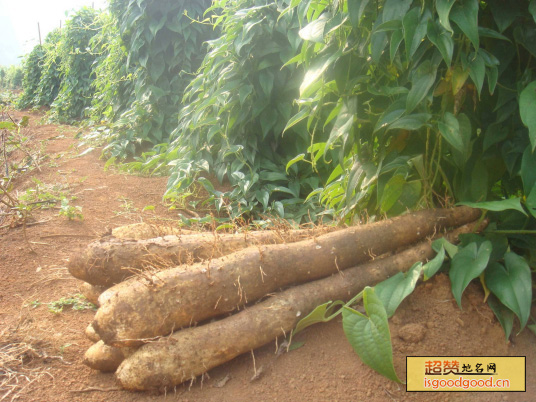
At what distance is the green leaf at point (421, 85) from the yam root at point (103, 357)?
1.34 meters

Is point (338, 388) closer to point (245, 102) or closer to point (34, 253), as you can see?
point (34, 253)

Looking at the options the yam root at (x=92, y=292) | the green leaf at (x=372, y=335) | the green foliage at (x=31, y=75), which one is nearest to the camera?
the green leaf at (x=372, y=335)

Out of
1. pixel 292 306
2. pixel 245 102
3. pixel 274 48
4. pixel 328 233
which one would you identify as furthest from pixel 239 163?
pixel 292 306

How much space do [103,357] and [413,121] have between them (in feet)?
4.64

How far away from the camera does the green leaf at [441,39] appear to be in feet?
4.74

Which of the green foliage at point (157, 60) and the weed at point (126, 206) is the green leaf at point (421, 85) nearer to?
the weed at point (126, 206)

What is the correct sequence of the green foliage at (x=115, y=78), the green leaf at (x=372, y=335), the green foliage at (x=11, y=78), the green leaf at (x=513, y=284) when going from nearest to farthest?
the green leaf at (x=372, y=335) < the green leaf at (x=513, y=284) < the green foliage at (x=115, y=78) < the green foliage at (x=11, y=78)

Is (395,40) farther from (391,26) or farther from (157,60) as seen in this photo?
(157,60)

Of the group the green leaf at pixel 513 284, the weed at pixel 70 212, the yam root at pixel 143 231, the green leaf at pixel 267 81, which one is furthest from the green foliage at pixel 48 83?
the green leaf at pixel 513 284

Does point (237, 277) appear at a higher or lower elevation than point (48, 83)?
lower

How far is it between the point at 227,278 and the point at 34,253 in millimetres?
1623

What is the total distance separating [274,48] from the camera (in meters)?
3.38

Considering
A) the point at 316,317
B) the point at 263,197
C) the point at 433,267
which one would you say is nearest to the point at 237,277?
Result: the point at 316,317

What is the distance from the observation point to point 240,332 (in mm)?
1597
